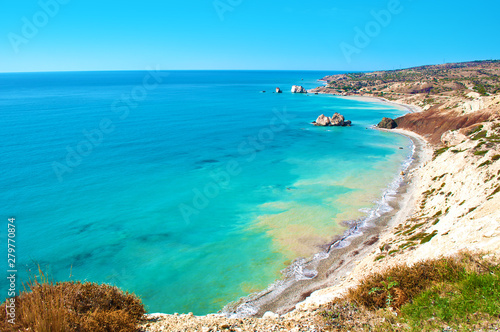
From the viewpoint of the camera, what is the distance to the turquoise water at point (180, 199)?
2453cm

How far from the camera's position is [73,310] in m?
9.66

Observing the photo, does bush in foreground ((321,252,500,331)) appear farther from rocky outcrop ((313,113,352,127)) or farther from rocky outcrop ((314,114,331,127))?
rocky outcrop ((314,114,331,127))

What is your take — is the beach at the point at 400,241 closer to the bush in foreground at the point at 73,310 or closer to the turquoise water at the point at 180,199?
the bush in foreground at the point at 73,310

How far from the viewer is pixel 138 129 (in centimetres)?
7619

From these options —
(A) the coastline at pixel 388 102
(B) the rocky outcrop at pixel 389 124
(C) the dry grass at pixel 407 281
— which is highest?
(A) the coastline at pixel 388 102

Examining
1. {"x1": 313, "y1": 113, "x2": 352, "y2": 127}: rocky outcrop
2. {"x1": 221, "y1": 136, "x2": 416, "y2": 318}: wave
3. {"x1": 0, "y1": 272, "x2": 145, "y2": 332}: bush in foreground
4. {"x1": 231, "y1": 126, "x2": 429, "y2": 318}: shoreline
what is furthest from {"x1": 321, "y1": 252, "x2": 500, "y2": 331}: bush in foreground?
{"x1": 313, "y1": 113, "x2": 352, "y2": 127}: rocky outcrop

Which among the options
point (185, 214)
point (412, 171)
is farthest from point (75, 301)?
point (412, 171)

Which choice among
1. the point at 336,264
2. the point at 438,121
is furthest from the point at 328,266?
the point at 438,121

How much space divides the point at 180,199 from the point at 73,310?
29094 mm

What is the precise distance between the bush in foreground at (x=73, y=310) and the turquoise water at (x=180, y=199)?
300cm

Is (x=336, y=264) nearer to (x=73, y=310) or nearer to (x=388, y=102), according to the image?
(x=73, y=310)

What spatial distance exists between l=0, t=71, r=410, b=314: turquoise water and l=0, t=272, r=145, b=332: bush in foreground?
9.83 feet

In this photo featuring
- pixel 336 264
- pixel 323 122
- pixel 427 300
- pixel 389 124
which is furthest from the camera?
pixel 323 122

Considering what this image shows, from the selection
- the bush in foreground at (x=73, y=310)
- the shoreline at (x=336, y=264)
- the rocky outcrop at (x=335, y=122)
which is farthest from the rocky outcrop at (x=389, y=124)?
the bush in foreground at (x=73, y=310)
